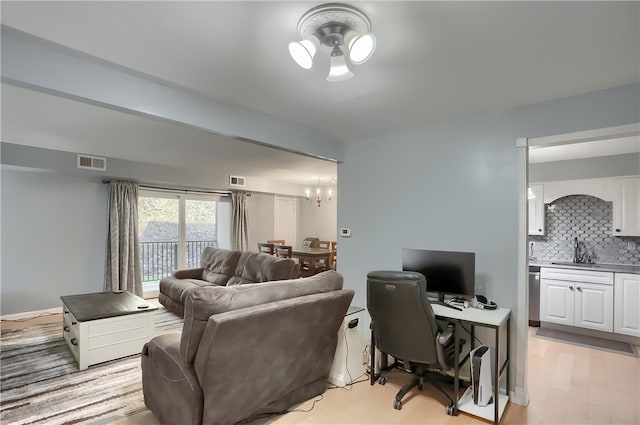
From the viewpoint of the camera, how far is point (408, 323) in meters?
2.47

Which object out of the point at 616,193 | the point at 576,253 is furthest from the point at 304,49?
the point at 576,253

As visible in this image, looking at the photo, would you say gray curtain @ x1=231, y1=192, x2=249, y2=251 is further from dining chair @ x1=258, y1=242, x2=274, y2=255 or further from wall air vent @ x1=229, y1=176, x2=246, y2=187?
dining chair @ x1=258, y1=242, x2=274, y2=255

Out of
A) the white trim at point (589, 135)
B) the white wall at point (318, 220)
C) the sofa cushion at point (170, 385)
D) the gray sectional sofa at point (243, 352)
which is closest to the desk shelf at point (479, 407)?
the gray sectional sofa at point (243, 352)

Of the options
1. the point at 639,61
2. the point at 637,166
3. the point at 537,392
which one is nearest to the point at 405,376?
the point at 537,392

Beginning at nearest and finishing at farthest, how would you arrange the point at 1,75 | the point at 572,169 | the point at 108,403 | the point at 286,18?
the point at 286,18, the point at 1,75, the point at 108,403, the point at 572,169

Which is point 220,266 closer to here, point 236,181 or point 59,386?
point 236,181

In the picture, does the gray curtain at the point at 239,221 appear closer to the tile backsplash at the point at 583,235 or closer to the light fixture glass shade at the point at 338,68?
the tile backsplash at the point at 583,235

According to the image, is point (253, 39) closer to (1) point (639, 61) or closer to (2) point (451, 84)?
(2) point (451, 84)

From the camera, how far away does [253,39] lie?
5.79ft

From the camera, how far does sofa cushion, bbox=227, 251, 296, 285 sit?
4.15m

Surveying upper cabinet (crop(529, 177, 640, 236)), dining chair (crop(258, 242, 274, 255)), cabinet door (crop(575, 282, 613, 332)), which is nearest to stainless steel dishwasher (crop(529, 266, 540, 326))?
cabinet door (crop(575, 282, 613, 332))

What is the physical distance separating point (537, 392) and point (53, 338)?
17.0 ft

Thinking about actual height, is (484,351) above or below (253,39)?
below

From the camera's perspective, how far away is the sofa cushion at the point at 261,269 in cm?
415
